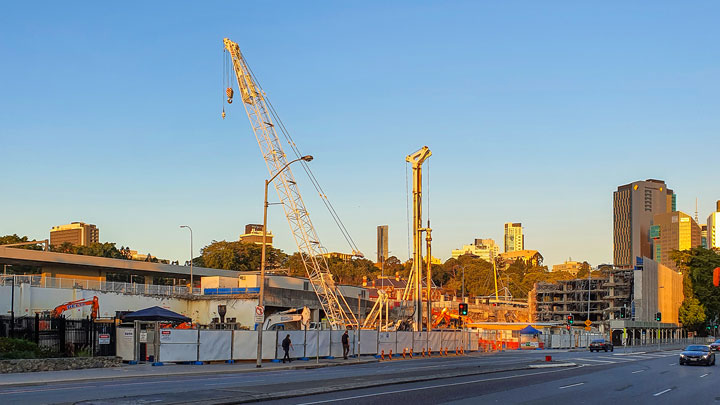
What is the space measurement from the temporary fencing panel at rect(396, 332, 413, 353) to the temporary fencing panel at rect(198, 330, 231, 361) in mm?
18619

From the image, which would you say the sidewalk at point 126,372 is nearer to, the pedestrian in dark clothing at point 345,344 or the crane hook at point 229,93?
the pedestrian in dark clothing at point 345,344

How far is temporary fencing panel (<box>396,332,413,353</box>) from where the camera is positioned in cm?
5808

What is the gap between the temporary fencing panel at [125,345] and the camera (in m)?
38.8

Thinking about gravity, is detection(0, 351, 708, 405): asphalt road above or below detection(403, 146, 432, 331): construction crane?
below

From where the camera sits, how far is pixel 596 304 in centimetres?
15738

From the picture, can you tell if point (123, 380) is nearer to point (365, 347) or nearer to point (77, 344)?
point (77, 344)

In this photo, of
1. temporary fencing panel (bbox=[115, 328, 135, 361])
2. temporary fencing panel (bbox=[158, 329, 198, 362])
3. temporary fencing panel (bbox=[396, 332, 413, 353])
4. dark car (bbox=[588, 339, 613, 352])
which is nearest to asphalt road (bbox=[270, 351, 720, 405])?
temporary fencing panel (bbox=[158, 329, 198, 362])

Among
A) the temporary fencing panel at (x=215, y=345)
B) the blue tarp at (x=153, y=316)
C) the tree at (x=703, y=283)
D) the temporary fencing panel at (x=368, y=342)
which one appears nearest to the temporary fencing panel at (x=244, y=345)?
the temporary fencing panel at (x=215, y=345)

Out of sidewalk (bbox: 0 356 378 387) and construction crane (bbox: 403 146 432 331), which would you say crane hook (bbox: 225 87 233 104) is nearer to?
construction crane (bbox: 403 146 432 331)

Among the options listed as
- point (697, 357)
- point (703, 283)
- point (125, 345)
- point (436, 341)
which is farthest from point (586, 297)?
point (125, 345)

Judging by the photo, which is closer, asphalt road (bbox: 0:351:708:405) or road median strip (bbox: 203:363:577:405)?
road median strip (bbox: 203:363:577:405)

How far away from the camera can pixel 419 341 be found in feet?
201

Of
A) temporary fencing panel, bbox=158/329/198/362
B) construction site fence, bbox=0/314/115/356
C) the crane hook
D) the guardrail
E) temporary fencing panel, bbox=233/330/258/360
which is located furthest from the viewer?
the crane hook

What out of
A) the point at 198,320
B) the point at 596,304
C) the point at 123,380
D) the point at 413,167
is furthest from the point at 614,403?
the point at 596,304
